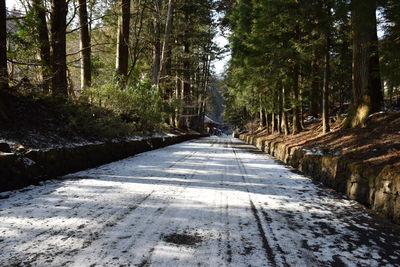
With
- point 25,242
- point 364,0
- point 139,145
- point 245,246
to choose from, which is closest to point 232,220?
point 245,246

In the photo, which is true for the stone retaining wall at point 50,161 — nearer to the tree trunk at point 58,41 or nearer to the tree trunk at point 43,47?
the tree trunk at point 43,47

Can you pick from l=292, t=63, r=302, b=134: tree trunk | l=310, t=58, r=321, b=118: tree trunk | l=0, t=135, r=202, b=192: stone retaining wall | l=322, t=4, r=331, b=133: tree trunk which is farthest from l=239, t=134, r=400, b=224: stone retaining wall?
l=310, t=58, r=321, b=118: tree trunk

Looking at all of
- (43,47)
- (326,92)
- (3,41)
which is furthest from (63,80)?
(326,92)

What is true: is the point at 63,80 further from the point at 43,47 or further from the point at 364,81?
the point at 364,81

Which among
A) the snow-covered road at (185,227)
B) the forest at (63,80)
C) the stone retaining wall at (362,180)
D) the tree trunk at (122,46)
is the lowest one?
the snow-covered road at (185,227)

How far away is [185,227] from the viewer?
2.78 m

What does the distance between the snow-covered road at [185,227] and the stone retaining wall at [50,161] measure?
222 mm

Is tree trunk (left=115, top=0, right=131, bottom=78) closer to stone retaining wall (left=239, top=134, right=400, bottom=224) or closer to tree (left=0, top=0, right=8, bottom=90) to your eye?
tree (left=0, top=0, right=8, bottom=90)

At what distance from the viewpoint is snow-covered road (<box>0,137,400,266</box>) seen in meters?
2.18

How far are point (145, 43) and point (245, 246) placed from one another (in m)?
17.2

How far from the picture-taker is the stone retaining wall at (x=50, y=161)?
154 inches

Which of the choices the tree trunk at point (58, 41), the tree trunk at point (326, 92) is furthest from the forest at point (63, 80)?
the tree trunk at point (326, 92)

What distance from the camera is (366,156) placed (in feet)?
15.9

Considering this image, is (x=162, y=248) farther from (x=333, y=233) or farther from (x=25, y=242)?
(x=333, y=233)
